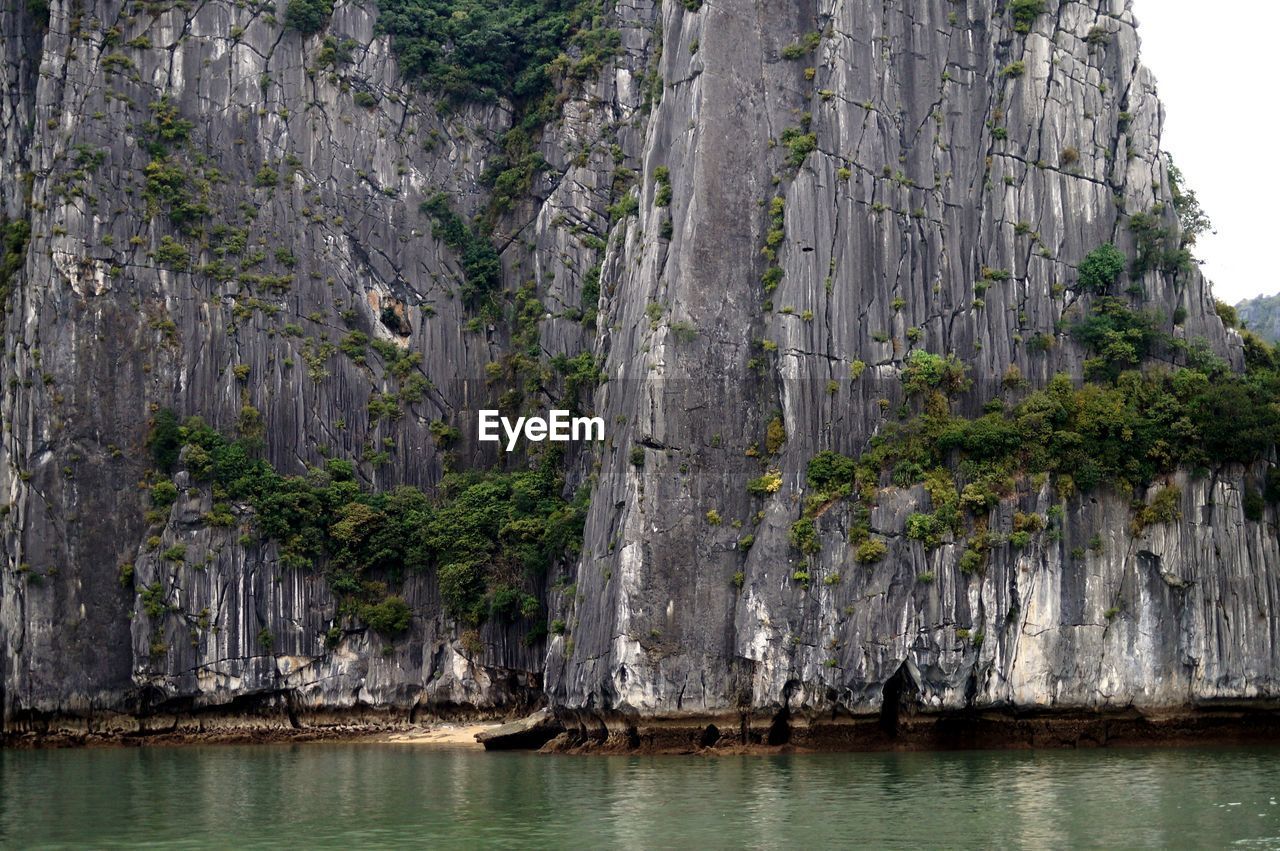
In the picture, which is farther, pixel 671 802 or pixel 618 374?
pixel 618 374

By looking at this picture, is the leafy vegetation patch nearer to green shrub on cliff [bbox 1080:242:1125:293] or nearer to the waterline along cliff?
the waterline along cliff

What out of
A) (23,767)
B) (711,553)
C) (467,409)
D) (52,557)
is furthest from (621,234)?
(23,767)

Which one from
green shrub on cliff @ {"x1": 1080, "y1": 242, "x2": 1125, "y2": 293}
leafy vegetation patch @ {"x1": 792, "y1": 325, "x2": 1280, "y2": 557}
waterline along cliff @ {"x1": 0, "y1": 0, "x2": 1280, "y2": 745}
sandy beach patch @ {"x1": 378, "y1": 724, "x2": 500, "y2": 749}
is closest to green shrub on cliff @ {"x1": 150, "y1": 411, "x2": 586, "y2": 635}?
waterline along cliff @ {"x1": 0, "y1": 0, "x2": 1280, "y2": 745}

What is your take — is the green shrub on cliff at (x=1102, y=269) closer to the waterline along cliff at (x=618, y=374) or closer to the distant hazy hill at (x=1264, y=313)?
the waterline along cliff at (x=618, y=374)

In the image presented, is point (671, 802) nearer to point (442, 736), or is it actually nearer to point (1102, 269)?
point (442, 736)

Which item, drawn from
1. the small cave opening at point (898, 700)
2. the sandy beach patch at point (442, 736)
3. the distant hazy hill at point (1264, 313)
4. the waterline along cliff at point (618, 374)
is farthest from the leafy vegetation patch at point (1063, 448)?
the distant hazy hill at point (1264, 313)

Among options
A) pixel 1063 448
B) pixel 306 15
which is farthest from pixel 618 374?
pixel 306 15
